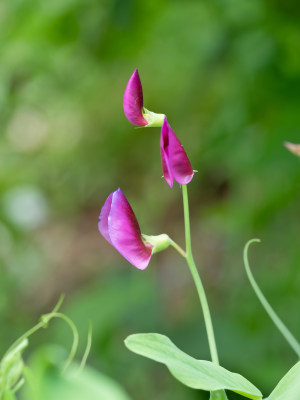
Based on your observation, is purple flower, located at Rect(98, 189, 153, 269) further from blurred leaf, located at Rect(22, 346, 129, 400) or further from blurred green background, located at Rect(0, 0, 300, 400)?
blurred green background, located at Rect(0, 0, 300, 400)

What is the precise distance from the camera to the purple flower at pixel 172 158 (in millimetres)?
265

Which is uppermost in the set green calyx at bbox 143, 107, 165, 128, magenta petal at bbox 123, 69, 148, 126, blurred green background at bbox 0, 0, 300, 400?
magenta petal at bbox 123, 69, 148, 126

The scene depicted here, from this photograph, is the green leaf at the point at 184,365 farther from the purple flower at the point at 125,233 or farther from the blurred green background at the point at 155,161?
the blurred green background at the point at 155,161

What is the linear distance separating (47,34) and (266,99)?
0.41 m

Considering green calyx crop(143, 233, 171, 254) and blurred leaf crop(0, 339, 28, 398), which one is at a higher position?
green calyx crop(143, 233, 171, 254)

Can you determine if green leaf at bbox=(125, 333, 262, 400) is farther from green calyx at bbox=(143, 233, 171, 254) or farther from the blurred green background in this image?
the blurred green background

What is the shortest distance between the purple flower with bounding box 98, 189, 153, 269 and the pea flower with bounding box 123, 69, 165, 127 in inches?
1.4

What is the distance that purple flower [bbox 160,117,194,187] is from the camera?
0.87ft

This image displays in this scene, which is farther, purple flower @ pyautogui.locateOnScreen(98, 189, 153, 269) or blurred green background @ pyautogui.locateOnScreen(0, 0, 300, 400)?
blurred green background @ pyautogui.locateOnScreen(0, 0, 300, 400)

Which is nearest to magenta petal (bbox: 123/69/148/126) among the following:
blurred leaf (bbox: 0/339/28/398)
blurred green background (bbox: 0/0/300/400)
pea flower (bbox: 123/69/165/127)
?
pea flower (bbox: 123/69/165/127)

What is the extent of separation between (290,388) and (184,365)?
0.04 m

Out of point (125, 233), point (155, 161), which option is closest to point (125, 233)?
point (125, 233)

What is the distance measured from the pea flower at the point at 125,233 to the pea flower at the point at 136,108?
0.04 meters

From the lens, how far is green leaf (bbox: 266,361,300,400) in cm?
24
